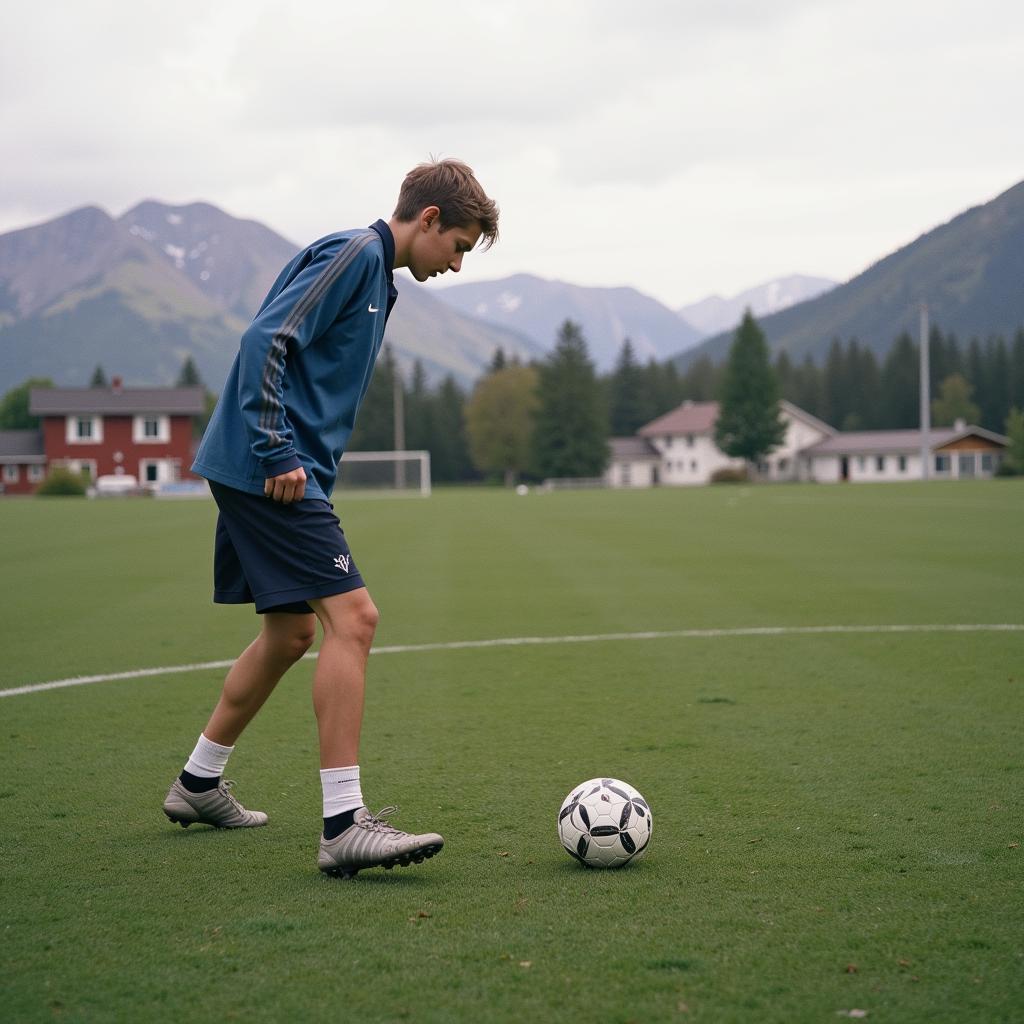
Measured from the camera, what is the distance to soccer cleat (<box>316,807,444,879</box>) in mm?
Answer: 3506

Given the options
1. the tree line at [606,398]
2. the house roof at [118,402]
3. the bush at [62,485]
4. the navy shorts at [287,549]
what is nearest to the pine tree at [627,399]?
the tree line at [606,398]

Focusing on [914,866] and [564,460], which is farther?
[564,460]

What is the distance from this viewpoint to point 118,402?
254ft

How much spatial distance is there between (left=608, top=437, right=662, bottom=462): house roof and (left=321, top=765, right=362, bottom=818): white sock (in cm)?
10932

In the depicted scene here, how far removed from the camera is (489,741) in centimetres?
553

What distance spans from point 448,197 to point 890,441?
108 metres

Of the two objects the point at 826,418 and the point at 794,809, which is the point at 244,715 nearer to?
the point at 794,809

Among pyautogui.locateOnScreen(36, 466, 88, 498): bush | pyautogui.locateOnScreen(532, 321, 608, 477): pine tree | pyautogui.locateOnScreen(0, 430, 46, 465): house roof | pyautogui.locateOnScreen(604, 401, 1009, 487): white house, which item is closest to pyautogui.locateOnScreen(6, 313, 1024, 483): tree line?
pyautogui.locateOnScreen(532, 321, 608, 477): pine tree

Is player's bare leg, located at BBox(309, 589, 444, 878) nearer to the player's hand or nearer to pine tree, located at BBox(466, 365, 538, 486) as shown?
the player's hand

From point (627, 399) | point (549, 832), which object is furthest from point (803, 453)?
point (549, 832)

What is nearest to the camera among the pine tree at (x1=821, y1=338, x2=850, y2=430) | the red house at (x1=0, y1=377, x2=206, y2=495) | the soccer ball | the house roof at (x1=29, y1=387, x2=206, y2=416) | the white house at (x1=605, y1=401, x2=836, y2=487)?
the soccer ball

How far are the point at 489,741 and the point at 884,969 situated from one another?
9.63 feet

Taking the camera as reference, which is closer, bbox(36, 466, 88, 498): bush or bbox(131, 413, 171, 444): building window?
bbox(36, 466, 88, 498): bush

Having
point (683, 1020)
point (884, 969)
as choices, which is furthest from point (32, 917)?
point (884, 969)
